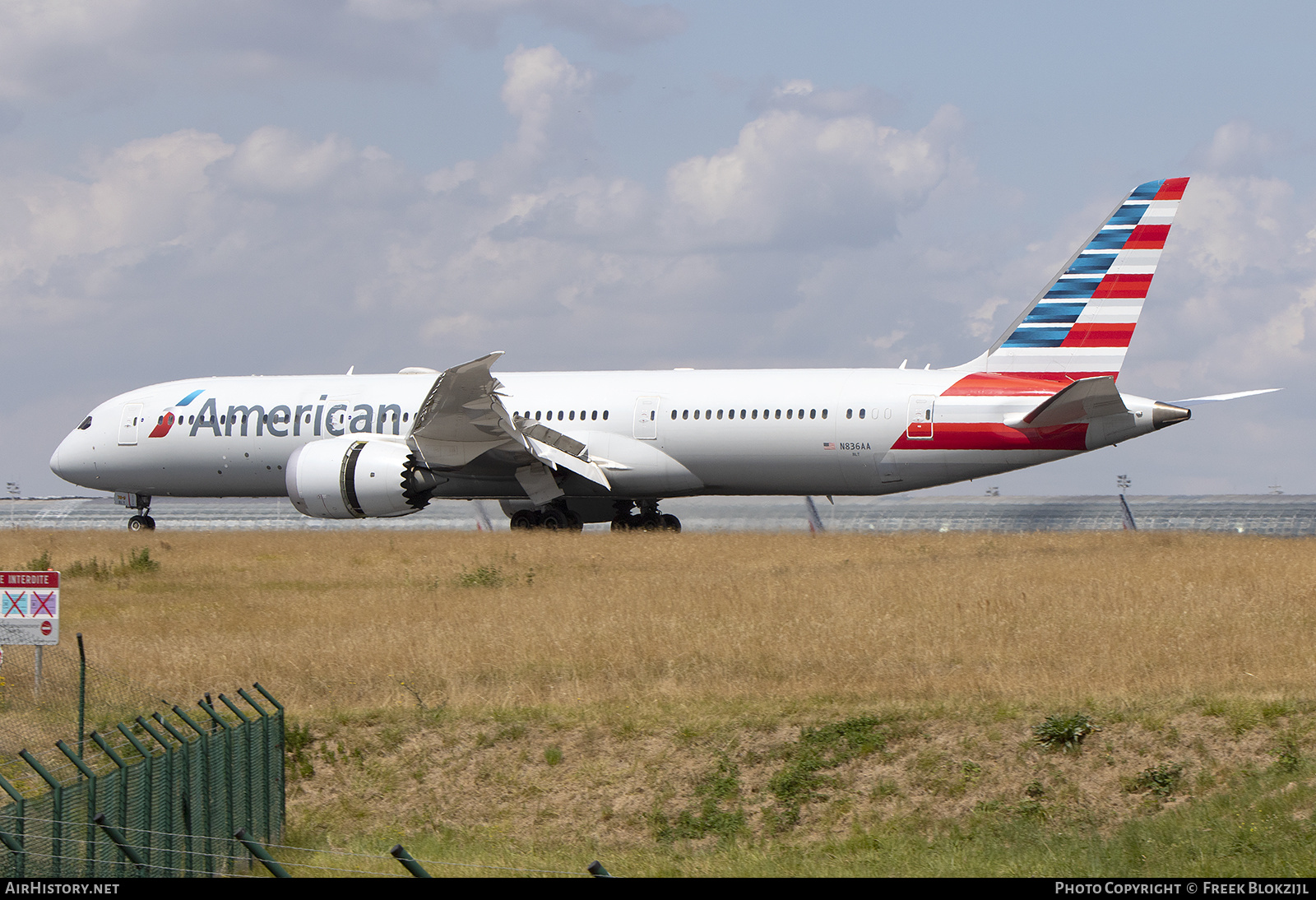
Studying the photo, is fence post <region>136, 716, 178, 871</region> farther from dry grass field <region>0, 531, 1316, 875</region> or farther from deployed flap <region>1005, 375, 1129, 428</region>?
deployed flap <region>1005, 375, 1129, 428</region>

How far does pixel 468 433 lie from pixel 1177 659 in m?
18.9

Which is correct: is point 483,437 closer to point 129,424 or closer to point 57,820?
point 129,424

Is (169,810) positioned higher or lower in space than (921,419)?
lower

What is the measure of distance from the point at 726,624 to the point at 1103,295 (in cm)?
1473

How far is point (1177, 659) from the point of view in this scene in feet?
47.2

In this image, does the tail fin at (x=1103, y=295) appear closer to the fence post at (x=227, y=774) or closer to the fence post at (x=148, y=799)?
the fence post at (x=227, y=774)

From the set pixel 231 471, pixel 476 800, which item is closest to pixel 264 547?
pixel 231 471

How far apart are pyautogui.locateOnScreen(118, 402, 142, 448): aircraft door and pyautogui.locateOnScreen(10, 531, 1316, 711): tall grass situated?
10512 mm

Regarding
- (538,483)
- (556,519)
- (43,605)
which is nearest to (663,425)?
(538,483)

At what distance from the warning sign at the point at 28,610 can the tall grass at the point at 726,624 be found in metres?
1.96

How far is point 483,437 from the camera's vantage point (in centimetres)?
3056

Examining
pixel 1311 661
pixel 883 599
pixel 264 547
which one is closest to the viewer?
pixel 1311 661

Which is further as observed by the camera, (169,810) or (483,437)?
(483,437)
